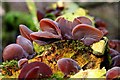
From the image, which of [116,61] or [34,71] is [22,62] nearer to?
[34,71]

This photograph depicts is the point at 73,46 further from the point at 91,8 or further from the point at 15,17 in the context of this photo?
the point at 91,8

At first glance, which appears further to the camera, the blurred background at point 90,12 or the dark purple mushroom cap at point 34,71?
the blurred background at point 90,12

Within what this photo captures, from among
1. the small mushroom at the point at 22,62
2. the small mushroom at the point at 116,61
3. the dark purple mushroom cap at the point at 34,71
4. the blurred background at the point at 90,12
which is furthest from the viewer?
the blurred background at the point at 90,12

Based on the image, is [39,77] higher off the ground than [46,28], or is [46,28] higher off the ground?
[46,28]

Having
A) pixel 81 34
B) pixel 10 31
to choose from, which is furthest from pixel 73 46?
pixel 10 31

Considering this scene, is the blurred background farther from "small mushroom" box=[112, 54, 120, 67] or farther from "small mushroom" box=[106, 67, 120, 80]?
"small mushroom" box=[106, 67, 120, 80]

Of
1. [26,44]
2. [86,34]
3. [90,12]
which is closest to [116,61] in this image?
[86,34]

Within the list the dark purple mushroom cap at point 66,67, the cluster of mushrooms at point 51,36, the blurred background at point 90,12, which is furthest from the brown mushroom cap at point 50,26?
the blurred background at point 90,12

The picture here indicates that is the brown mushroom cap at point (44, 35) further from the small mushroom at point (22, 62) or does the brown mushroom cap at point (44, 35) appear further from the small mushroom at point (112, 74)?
the small mushroom at point (112, 74)
